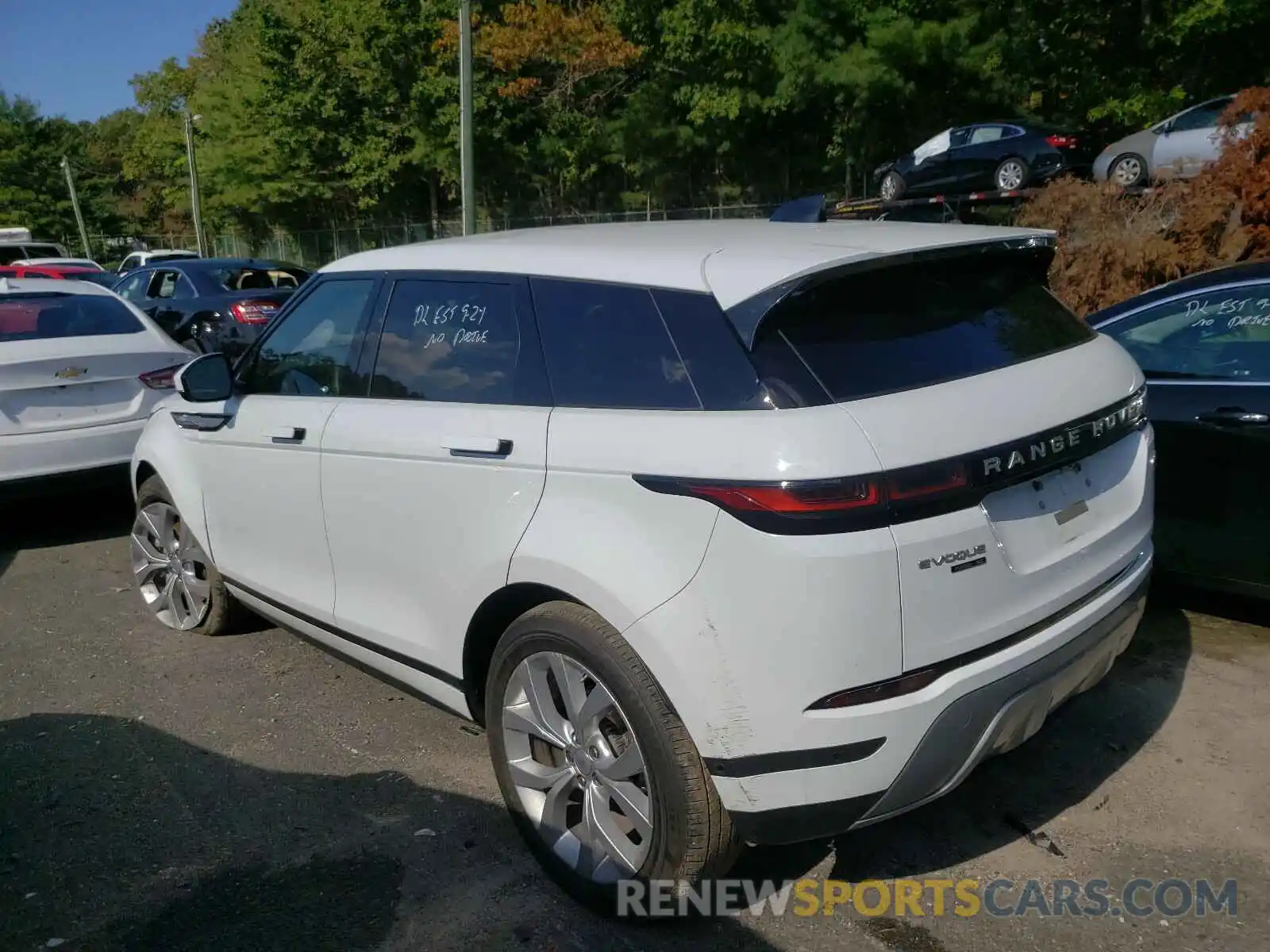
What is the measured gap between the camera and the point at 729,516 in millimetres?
2410

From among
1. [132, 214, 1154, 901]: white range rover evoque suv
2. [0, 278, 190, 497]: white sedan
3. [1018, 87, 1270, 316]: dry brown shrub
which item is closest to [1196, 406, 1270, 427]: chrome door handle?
[132, 214, 1154, 901]: white range rover evoque suv

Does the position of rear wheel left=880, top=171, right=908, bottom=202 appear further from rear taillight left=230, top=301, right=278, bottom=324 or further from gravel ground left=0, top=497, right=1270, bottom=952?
gravel ground left=0, top=497, right=1270, bottom=952

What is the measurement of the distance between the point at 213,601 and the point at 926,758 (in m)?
3.66

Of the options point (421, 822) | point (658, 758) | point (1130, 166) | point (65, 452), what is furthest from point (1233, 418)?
point (1130, 166)

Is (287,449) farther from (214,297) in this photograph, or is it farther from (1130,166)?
(1130,166)

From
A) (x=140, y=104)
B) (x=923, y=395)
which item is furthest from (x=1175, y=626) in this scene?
(x=140, y=104)

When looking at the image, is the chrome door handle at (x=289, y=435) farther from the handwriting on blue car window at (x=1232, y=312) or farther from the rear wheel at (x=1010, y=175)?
the rear wheel at (x=1010, y=175)

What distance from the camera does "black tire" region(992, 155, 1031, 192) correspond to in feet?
57.7

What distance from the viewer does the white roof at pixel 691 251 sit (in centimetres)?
268

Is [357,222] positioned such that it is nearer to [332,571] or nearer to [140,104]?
[140,104]

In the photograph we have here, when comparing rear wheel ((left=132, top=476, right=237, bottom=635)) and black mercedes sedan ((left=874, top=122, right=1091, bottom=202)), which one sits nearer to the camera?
rear wheel ((left=132, top=476, right=237, bottom=635))

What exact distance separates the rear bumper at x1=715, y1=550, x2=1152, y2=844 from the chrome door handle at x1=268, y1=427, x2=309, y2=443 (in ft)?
7.04

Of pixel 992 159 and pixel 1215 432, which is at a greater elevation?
pixel 992 159

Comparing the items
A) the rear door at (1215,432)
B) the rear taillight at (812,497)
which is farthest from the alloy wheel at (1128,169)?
the rear taillight at (812,497)
